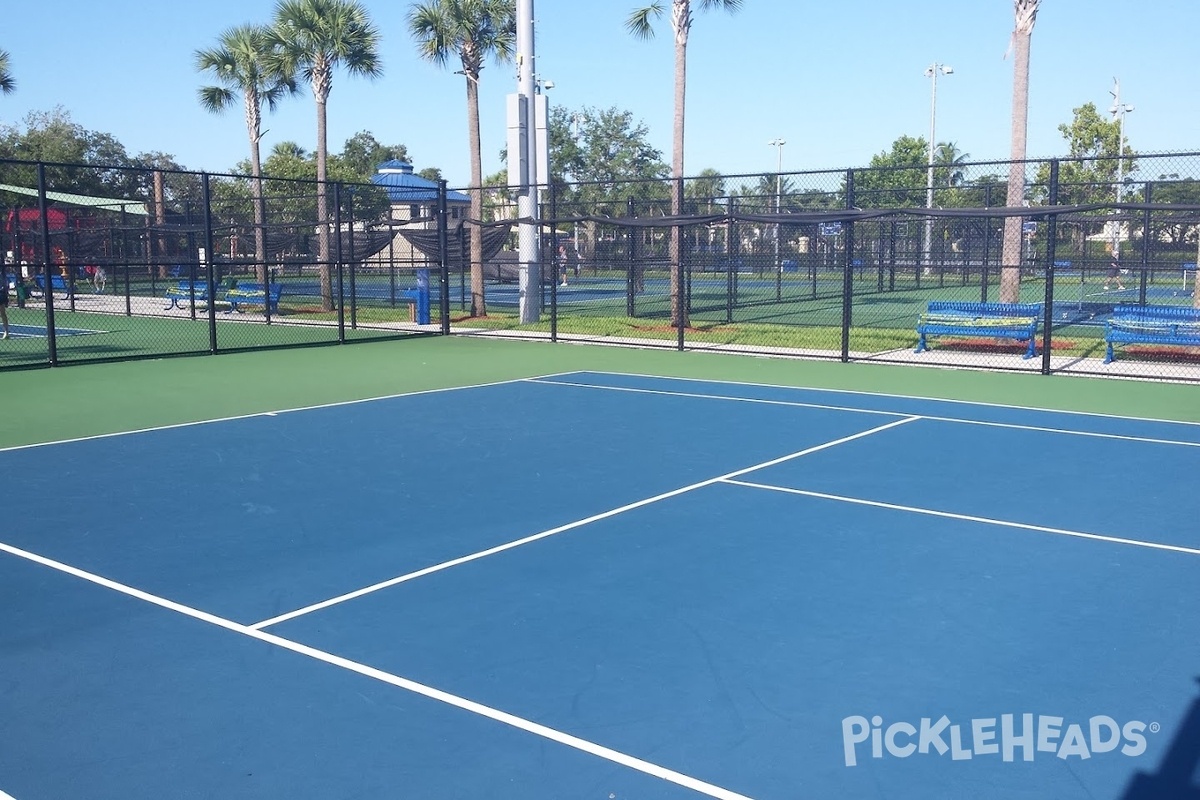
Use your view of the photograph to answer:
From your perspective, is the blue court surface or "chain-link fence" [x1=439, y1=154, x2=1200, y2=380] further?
"chain-link fence" [x1=439, y1=154, x2=1200, y2=380]

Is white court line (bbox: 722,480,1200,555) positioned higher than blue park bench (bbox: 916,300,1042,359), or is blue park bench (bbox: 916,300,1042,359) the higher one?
blue park bench (bbox: 916,300,1042,359)

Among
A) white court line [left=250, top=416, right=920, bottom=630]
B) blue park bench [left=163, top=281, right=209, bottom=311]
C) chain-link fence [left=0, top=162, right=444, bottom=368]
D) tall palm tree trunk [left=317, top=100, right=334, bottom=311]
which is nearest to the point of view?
white court line [left=250, top=416, right=920, bottom=630]

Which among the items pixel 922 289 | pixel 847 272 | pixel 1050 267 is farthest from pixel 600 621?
pixel 922 289

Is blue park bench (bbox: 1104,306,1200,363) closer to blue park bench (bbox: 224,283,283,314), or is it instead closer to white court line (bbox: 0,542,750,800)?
white court line (bbox: 0,542,750,800)

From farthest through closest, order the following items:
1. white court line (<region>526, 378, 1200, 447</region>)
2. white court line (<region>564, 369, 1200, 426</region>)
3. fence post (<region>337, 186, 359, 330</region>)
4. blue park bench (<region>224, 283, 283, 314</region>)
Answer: blue park bench (<region>224, 283, 283, 314</region>)
fence post (<region>337, 186, 359, 330</region>)
white court line (<region>564, 369, 1200, 426</region>)
white court line (<region>526, 378, 1200, 447</region>)

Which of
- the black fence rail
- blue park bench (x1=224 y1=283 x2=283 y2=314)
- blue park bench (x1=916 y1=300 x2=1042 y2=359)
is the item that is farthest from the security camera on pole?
blue park bench (x1=916 y1=300 x2=1042 y2=359)

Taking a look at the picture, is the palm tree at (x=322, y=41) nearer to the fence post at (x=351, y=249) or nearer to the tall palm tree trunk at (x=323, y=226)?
the tall palm tree trunk at (x=323, y=226)

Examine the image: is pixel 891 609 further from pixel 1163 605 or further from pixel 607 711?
pixel 607 711

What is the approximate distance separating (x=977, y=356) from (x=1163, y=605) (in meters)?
13.2

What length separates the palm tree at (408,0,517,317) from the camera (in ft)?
90.5

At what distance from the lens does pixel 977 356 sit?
18.6m

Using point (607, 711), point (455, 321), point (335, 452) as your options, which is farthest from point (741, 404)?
point (455, 321)

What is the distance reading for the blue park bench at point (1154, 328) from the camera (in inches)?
661

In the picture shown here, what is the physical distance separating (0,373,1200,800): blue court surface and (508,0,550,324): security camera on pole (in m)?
14.5
